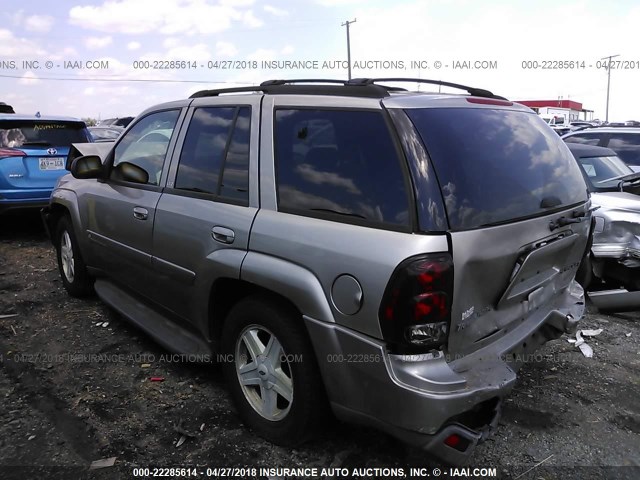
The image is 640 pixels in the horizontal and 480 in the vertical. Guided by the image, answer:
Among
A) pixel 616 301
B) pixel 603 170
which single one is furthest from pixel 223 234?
pixel 603 170

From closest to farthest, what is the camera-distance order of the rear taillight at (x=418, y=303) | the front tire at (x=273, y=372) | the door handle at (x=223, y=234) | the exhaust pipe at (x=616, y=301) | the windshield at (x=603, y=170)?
the rear taillight at (x=418, y=303) < the front tire at (x=273, y=372) < the door handle at (x=223, y=234) < the exhaust pipe at (x=616, y=301) < the windshield at (x=603, y=170)

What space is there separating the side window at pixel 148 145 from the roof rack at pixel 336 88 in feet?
1.19

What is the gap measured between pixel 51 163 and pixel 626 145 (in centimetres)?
858

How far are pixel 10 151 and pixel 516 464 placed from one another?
23.7ft

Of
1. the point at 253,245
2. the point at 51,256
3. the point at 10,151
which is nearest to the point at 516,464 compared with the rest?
the point at 253,245

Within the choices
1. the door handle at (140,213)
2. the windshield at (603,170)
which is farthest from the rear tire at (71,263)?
the windshield at (603,170)

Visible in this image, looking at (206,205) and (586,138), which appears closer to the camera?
(206,205)

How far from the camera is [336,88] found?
2623 millimetres

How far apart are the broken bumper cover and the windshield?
421cm

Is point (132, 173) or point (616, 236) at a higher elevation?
point (132, 173)

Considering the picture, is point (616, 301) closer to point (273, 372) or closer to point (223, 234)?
point (273, 372)

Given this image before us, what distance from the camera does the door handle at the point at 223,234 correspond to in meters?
2.76

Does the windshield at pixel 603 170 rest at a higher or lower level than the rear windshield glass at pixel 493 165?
lower

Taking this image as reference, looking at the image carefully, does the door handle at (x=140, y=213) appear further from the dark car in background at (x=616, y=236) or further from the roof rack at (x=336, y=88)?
the dark car in background at (x=616, y=236)
